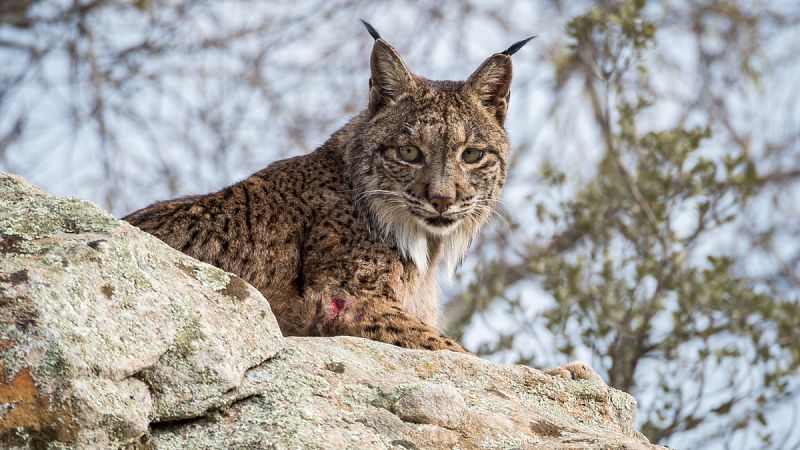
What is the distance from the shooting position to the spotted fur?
18.4 ft

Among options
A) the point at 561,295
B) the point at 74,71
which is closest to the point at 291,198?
the point at 561,295

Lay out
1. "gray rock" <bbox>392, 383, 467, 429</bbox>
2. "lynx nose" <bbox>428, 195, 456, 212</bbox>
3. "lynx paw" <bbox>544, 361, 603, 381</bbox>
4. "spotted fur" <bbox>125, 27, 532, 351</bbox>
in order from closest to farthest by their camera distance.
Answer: "gray rock" <bbox>392, 383, 467, 429</bbox>
"lynx paw" <bbox>544, 361, 603, 381</bbox>
"spotted fur" <bbox>125, 27, 532, 351</bbox>
"lynx nose" <bbox>428, 195, 456, 212</bbox>

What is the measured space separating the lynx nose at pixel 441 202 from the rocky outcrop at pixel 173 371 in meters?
1.80

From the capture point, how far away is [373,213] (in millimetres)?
6195

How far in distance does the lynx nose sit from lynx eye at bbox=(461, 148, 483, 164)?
13.7 inches

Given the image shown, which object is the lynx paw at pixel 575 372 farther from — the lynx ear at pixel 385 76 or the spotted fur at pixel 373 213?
the lynx ear at pixel 385 76

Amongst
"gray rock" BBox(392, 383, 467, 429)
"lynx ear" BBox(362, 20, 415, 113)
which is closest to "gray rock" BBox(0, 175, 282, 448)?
"gray rock" BBox(392, 383, 467, 429)

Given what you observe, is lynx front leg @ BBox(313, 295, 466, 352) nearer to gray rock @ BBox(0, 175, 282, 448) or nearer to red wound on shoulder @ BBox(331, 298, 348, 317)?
red wound on shoulder @ BBox(331, 298, 348, 317)

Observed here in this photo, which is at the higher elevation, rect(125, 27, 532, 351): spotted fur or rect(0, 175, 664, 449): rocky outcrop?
rect(125, 27, 532, 351): spotted fur

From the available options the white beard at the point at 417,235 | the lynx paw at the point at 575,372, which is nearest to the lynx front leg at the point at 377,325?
the white beard at the point at 417,235

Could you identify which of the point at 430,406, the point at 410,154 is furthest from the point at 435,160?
the point at 430,406

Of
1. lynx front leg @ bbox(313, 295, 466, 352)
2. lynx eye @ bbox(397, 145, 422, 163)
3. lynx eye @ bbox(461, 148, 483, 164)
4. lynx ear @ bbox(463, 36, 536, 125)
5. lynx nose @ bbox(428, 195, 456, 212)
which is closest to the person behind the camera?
lynx front leg @ bbox(313, 295, 466, 352)

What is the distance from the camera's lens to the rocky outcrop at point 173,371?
323 cm

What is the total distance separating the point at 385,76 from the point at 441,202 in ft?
Result: 3.02
